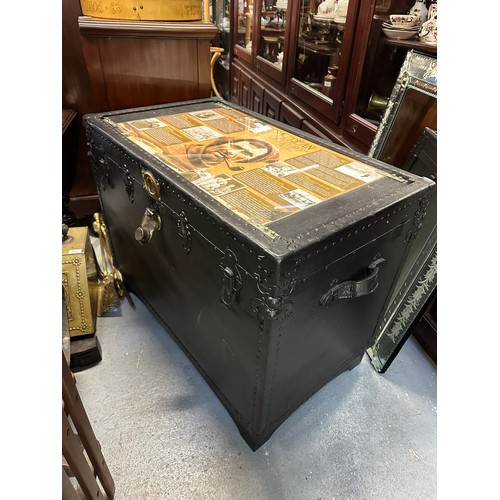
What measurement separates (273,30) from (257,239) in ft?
7.03

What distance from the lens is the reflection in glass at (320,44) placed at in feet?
5.29

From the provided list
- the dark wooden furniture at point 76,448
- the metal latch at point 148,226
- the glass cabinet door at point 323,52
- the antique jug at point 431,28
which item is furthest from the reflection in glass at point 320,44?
the dark wooden furniture at point 76,448

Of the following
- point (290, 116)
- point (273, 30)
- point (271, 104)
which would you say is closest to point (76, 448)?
point (290, 116)

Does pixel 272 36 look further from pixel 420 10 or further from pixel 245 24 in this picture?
pixel 420 10

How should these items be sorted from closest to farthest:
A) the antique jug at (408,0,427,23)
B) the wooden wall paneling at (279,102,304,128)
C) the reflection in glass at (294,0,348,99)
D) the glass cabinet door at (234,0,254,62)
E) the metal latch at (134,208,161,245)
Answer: the metal latch at (134,208,161,245) < the antique jug at (408,0,427,23) < the reflection in glass at (294,0,348,99) < the wooden wall paneling at (279,102,304,128) < the glass cabinet door at (234,0,254,62)

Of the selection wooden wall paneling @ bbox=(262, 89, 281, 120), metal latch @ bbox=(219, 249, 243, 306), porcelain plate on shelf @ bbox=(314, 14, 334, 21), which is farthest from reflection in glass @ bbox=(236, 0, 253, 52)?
metal latch @ bbox=(219, 249, 243, 306)

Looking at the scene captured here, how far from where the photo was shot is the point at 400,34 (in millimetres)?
1272

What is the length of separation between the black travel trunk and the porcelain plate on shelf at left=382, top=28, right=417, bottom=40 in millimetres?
508

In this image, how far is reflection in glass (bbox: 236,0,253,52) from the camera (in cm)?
269

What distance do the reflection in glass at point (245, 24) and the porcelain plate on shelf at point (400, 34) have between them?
5.46ft

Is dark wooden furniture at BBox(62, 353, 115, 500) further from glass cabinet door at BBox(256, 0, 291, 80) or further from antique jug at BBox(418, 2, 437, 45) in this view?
glass cabinet door at BBox(256, 0, 291, 80)

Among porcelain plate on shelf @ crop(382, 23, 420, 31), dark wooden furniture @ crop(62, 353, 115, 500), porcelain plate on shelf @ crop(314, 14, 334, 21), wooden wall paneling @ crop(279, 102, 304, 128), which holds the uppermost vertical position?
porcelain plate on shelf @ crop(314, 14, 334, 21)

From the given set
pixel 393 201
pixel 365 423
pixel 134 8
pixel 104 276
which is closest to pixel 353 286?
pixel 393 201

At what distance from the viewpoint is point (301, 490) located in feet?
3.50
